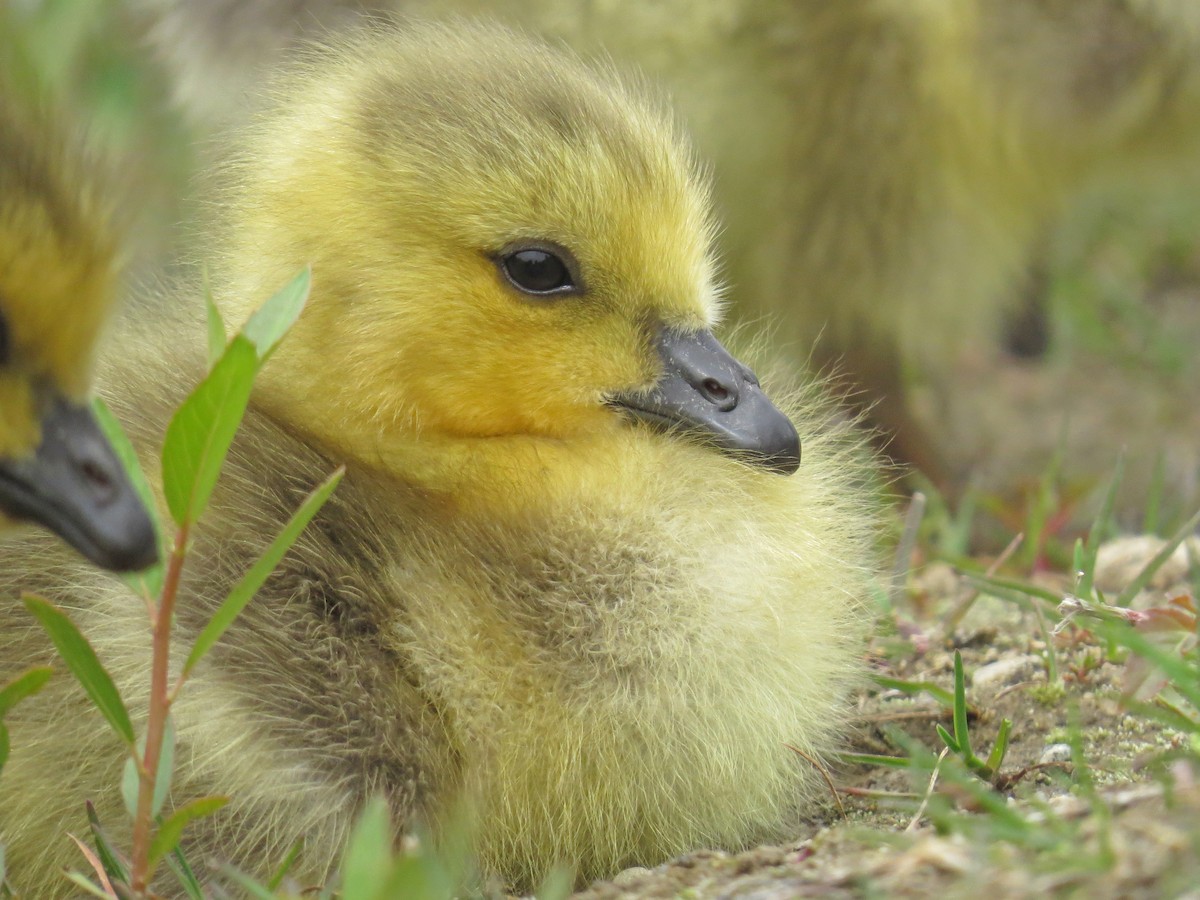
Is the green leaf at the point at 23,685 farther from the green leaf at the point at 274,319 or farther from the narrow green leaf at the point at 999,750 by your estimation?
the narrow green leaf at the point at 999,750

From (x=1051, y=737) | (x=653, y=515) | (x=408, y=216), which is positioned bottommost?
(x=1051, y=737)

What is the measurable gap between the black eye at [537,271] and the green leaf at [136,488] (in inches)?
18.4

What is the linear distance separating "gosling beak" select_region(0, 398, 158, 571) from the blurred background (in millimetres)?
1668

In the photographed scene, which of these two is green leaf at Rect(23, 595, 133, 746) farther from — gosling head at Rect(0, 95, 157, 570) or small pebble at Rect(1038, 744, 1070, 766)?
small pebble at Rect(1038, 744, 1070, 766)

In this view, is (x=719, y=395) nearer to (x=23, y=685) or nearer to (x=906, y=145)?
(x=23, y=685)

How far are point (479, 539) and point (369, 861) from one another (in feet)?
1.45

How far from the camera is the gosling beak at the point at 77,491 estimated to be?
55.0 inches

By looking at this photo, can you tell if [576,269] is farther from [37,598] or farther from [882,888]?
[882,888]

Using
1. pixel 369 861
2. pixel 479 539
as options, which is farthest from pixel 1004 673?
pixel 369 861

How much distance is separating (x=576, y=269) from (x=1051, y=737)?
28.1 inches

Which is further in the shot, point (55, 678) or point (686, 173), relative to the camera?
point (686, 173)

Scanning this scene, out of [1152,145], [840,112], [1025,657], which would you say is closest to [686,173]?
[1025,657]

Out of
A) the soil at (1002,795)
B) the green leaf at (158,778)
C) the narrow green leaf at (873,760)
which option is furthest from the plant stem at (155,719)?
the narrow green leaf at (873,760)

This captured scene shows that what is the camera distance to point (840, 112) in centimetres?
331
